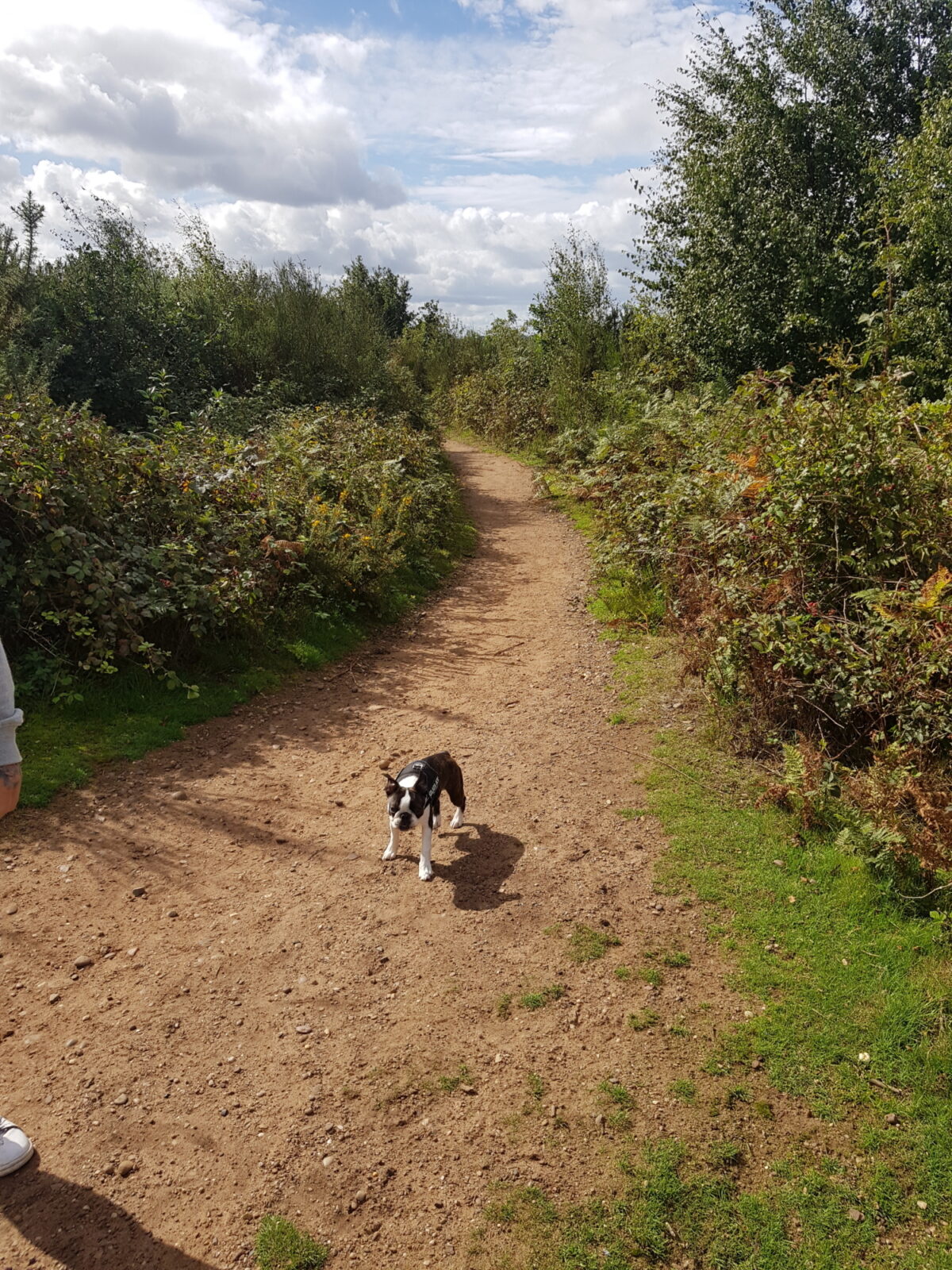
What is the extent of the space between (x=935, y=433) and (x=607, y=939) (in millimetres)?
4657

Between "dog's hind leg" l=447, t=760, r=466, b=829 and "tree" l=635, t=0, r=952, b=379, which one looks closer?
"dog's hind leg" l=447, t=760, r=466, b=829

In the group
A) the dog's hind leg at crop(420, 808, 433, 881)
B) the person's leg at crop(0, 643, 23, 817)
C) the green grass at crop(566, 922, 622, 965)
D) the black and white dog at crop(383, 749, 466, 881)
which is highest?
the person's leg at crop(0, 643, 23, 817)

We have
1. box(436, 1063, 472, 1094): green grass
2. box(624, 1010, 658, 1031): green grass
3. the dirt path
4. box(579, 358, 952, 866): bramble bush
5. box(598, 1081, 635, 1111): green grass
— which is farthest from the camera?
box(579, 358, 952, 866): bramble bush

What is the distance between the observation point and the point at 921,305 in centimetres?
1099

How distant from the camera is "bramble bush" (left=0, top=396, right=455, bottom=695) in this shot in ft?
21.9

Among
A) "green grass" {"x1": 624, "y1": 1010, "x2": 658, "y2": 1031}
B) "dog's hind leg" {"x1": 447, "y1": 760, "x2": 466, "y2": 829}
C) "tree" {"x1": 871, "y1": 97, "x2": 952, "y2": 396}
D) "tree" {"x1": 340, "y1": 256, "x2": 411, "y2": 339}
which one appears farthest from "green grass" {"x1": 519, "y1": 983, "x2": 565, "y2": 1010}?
"tree" {"x1": 340, "y1": 256, "x2": 411, "y2": 339}

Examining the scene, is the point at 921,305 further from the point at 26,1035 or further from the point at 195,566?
the point at 26,1035

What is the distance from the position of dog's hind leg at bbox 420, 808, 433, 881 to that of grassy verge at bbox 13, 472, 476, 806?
9.45 feet

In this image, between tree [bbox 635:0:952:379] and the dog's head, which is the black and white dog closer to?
the dog's head

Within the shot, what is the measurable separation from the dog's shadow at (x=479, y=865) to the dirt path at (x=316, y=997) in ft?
0.07

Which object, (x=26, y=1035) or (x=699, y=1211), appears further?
(x=26, y=1035)

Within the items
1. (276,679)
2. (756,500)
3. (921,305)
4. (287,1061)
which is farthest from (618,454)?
(287,1061)

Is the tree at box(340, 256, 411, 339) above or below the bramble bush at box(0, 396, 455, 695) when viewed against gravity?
above

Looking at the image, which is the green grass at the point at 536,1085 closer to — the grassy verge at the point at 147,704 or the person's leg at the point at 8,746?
the person's leg at the point at 8,746
